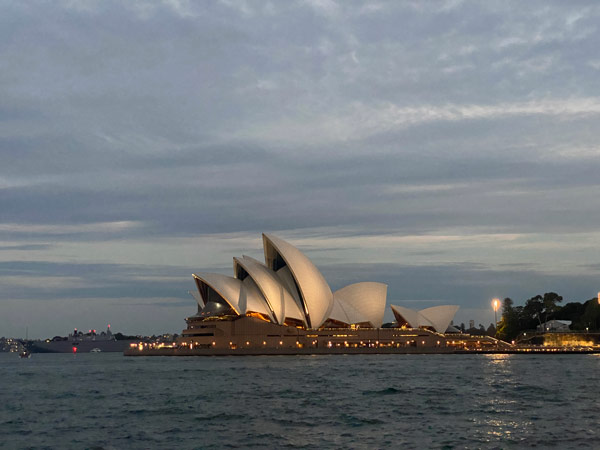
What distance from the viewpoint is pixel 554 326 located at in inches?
6964

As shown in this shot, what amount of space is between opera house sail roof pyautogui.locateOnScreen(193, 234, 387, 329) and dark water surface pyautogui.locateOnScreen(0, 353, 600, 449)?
2283 inches

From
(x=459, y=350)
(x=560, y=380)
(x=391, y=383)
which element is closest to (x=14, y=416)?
(x=391, y=383)

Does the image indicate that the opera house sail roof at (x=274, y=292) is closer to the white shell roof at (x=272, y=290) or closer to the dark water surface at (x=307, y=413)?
the white shell roof at (x=272, y=290)

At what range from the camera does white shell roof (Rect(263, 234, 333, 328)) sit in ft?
398

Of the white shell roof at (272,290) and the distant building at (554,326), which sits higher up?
the white shell roof at (272,290)

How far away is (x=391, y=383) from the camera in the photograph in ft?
195

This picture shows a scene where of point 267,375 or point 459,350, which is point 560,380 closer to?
point 267,375

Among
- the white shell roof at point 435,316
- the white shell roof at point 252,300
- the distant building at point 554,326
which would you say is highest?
the white shell roof at point 252,300

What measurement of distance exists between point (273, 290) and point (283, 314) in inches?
218

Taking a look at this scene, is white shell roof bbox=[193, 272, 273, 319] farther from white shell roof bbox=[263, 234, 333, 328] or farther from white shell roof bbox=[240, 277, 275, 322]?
white shell roof bbox=[263, 234, 333, 328]

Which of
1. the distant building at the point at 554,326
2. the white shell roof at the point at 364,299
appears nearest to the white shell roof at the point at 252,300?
the white shell roof at the point at 364,299

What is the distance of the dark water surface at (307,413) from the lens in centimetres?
3025

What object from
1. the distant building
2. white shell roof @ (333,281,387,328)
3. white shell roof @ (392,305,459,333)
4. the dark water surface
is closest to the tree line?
the distant building

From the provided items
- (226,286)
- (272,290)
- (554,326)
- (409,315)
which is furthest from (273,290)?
(554,326)
